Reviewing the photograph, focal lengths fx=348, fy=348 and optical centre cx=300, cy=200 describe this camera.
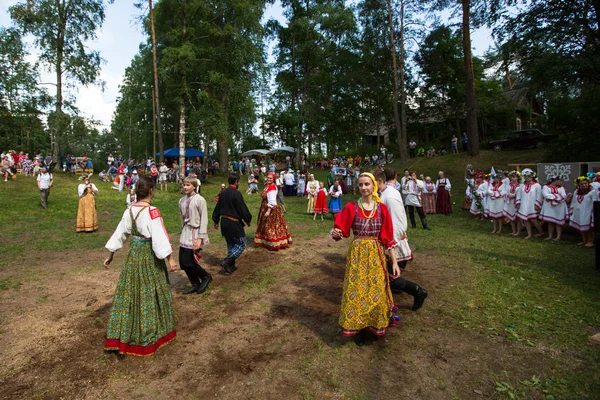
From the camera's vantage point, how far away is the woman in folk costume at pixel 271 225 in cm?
842

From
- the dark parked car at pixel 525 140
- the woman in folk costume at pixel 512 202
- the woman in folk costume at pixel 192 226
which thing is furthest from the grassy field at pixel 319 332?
the dark parked car at pixel 525 140

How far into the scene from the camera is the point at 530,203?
9734 mm

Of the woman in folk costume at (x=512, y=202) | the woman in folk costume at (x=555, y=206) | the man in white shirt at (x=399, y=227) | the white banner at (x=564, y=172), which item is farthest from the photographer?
the white banner at (x=564, y=172)

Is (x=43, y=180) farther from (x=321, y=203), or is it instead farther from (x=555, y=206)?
(x=555, y=206)

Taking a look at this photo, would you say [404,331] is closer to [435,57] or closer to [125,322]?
[125,322]

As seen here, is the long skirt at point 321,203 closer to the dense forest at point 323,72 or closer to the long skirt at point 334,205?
the long skirt at point 334,205

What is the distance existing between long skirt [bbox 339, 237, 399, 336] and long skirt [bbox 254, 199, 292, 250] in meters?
4.86

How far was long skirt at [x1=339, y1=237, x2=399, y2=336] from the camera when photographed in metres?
3.70

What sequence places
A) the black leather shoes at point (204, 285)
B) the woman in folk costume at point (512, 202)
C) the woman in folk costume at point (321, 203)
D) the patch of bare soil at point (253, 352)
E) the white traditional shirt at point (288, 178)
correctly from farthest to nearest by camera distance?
the white traditional shirt at point (288, 178) < the woman in folk costume at point (321, 203) < the woman in folk costume at point (512, 202) < the black leather shoes at point (204, 285) < the patch of bare soil at point (253, 352)

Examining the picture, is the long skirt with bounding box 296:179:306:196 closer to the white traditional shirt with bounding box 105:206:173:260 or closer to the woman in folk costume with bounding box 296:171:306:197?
the woman in folk costume with bounding box 296:171:306:197

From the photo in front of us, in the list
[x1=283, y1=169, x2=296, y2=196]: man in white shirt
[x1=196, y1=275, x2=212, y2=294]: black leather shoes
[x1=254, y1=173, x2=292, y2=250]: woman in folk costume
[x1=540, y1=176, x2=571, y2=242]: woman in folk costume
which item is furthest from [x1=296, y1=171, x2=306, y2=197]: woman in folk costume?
[x1=196, y1=275, x2=212, y2=294]: black leather shoes

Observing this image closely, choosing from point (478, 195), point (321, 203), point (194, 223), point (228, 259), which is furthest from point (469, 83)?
point (194, 223)

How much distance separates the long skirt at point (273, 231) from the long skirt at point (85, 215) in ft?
20.8

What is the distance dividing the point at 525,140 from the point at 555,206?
55.4 feet
